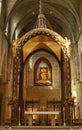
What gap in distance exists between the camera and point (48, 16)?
2534 cm

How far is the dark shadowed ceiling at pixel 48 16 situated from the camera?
70.3ft

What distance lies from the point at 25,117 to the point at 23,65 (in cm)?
366

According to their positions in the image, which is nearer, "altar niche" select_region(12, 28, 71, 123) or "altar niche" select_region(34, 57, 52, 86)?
"altar niche" select_region(12, 28, 71, 123)

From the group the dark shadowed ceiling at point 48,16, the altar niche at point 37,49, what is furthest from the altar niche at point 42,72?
the dark shadowed ceiling at point 48,16

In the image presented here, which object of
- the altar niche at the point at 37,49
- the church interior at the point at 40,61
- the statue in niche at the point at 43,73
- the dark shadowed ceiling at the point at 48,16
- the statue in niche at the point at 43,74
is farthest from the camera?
the dark shadowed ceiling at the point at 48,16

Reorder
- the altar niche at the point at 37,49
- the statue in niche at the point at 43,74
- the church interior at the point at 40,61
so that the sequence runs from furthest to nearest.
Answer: the statue in niche at the point at 43,74 < the church interior at the point at 40,61 < the altar niche at the point at 37,49

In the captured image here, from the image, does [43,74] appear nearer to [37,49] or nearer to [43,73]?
[43,73]

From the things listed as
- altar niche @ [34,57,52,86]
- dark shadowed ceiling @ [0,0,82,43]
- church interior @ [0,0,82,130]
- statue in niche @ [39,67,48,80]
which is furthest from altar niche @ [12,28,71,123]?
dark shadowed ceiling @ [0,0,82,43]

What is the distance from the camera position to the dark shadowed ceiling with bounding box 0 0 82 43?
843 inches

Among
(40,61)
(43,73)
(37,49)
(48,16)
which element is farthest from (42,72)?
(48,16)

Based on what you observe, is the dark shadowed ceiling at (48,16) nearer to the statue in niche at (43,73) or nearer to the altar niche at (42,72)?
the altar niche at (42,72)

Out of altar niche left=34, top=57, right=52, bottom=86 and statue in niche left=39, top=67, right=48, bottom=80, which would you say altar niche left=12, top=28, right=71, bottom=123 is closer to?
statue in niche left=39, top=67, right=48, bottom=80

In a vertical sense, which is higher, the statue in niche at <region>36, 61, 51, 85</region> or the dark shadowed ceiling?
the dark shadowed ceiling

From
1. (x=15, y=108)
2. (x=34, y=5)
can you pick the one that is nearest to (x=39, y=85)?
(x=15, y=108)
